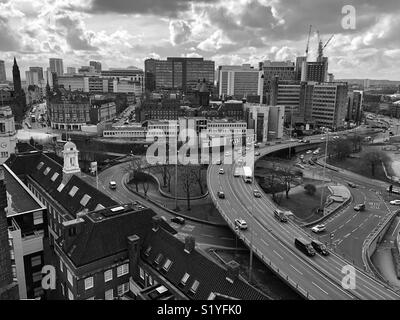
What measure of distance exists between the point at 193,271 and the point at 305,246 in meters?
11.8

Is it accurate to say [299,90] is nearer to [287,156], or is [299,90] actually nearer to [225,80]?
[287,156]

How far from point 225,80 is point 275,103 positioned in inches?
2947

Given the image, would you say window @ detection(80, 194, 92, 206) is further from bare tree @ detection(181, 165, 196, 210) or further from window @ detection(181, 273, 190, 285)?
bare tree @ detection(181, 165, 196, 210)

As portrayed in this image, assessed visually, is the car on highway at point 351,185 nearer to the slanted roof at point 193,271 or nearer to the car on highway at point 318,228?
the car on highway at point 318,228

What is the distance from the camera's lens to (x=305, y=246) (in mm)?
27703

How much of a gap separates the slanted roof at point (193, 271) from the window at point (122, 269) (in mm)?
1389

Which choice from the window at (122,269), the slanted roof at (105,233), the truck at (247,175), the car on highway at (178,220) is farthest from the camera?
the truck at (247,175)

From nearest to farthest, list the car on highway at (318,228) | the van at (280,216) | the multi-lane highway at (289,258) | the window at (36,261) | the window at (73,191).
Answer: the multi-lane highway at (289,258) → the window at (36,261) → the window at (73,191) → the van at (280,216) → the car on highway at (318,228)

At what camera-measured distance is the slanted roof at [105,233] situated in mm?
22234

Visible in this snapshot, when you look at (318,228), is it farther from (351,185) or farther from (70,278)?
(70,278)

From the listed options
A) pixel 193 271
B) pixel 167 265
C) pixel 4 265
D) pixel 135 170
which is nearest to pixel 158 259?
pixel 167 265

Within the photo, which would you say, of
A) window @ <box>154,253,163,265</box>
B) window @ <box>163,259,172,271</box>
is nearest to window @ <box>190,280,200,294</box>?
window @ <box>163,259,172,271</box>

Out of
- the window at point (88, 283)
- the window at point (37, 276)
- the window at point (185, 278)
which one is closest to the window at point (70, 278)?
the window at point (88, 283)
